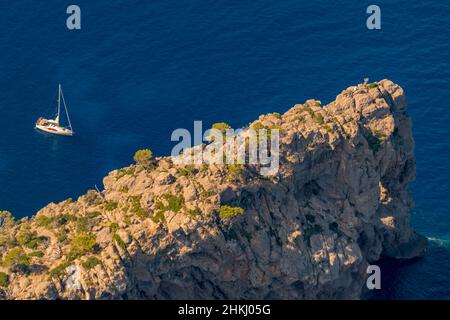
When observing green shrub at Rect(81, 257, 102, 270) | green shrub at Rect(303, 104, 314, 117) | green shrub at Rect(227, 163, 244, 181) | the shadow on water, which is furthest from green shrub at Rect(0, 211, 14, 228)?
the shadow on water

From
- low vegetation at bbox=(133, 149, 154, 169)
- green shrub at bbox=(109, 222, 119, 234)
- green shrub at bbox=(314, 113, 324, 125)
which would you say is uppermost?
green shrub at bbox=(314, 113, 324, 125)

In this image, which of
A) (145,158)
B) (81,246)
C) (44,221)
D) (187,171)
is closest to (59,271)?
(81,246)

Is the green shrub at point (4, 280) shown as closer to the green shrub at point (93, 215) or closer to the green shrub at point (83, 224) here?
the green shrub at point (83, 224)

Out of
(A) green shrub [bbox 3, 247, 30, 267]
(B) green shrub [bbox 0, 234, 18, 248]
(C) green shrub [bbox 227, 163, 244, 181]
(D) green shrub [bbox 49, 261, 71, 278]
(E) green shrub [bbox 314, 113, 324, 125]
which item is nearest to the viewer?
(D) green shrub [bbox 49, 261, 71, 278]

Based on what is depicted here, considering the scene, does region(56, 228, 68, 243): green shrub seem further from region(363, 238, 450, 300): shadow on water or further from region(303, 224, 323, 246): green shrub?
region(363, 238, 450, 300): shadow on water

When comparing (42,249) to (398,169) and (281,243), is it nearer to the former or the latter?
(281,243)

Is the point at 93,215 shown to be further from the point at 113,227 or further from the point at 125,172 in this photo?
the point at 125,172

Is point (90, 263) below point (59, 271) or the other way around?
the other way around
